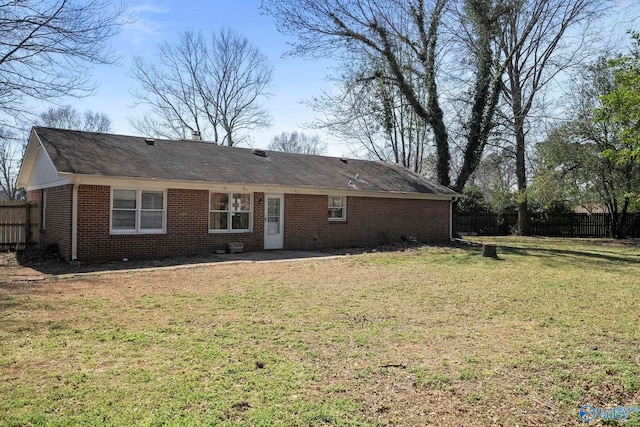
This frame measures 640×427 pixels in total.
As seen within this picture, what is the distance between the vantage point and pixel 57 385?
168 inches

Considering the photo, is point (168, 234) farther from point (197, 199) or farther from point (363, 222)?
point (363, 222)

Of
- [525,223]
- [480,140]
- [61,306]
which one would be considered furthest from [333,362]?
[525,223]

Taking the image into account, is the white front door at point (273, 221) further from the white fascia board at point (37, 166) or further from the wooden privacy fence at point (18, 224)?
the wooden privacy fence at point (18, 224)

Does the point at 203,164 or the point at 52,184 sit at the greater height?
the point at 203,164

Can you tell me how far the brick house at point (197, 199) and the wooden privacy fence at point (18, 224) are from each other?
33 cm

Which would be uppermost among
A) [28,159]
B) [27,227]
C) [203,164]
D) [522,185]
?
[522,185]

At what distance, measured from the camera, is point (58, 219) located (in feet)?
46.6

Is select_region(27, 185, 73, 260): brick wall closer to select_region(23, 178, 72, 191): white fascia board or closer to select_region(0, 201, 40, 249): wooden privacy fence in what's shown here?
select_region(23, 178, 72, 191): white fascia board

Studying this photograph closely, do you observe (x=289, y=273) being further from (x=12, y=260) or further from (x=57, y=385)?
(x=12, y=260)

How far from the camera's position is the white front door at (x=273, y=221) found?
54.4ft

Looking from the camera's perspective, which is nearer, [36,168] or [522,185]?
[36,168]

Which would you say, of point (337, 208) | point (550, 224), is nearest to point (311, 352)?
point (337, 208)

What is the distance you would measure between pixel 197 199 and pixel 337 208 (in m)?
5.86

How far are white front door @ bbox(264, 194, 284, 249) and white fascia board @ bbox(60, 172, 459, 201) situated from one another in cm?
35
